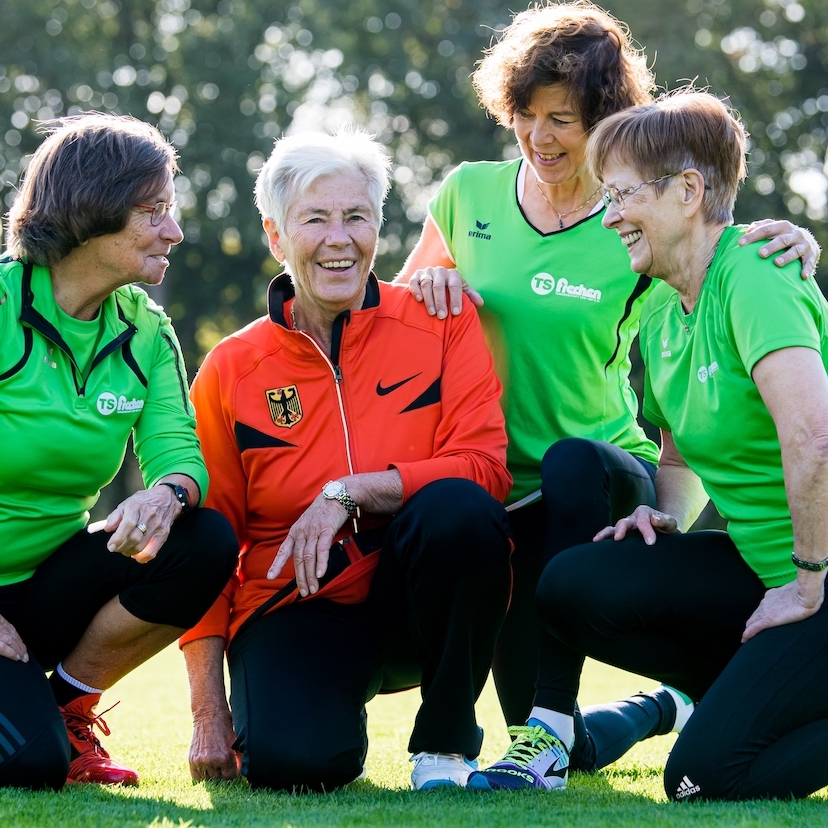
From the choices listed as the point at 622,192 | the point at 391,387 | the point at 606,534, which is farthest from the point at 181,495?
the point at 622,192

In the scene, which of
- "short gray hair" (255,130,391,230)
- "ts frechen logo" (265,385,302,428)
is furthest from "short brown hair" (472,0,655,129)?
"ts frechen logo" (265,385,302,428)

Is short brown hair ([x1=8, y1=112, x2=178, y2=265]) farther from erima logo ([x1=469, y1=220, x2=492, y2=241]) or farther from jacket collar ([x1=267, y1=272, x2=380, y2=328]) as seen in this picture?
erima logo ([x1=469, y1=220, x2=492, y2=241])

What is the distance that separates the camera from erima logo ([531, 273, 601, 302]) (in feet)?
14.3

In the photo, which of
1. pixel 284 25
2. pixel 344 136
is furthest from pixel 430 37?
pixel 344 136

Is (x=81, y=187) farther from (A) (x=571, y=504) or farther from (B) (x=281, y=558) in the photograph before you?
(A) (x=571, y=504)

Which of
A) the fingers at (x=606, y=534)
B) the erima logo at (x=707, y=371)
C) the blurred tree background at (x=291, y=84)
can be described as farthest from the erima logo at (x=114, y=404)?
the blurred tree background at (x=291, y=84)

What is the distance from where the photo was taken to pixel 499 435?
4121mm

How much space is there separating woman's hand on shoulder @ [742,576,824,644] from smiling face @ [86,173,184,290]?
6.86ft

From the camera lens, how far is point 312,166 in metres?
4.20

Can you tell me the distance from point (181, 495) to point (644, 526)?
144 cm

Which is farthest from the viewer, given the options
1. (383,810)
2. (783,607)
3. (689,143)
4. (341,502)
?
(341,502)

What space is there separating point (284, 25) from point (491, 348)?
28.0 m

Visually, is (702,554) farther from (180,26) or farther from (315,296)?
(180,26)

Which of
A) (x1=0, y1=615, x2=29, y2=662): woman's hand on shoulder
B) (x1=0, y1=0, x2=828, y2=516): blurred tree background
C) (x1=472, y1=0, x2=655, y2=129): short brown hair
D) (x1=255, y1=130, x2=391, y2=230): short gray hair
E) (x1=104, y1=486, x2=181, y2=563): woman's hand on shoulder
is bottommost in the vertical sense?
(x1=0, y1=615, x2=29, y2=662): woman's hand on shoulder
